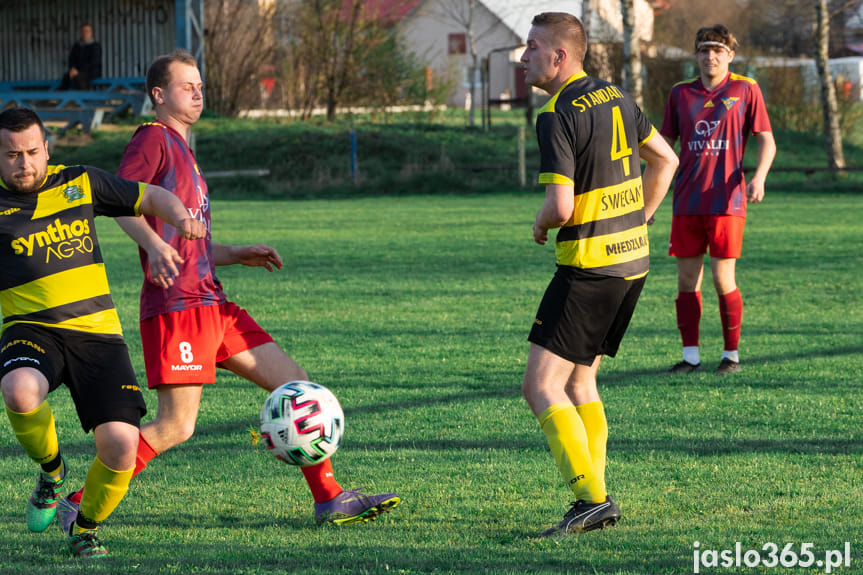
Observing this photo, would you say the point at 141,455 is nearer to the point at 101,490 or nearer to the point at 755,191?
the point at 101,490

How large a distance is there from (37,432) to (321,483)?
3.55 ft

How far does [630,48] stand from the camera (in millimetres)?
25438

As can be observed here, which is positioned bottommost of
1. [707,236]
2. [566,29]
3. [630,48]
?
[707,236]

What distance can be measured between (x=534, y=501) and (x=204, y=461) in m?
1.72

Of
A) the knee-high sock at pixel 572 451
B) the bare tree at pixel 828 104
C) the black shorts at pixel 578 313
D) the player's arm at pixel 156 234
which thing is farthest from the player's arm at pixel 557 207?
the bare tree at pixel 828 104

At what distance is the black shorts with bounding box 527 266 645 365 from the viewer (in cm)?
410

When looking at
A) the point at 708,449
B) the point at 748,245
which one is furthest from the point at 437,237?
the point at 708,449

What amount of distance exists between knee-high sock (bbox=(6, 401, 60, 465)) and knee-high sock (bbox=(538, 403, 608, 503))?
1.87 metres

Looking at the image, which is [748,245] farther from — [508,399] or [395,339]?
[508,399]

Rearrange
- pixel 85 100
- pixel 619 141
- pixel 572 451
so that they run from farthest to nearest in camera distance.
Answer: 1. pixel 85 100
2. pixel 619 141
3. pixel 572 451

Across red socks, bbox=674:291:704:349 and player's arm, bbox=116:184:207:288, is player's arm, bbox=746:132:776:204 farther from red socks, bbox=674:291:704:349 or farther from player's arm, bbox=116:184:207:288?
player's arm, bbox=116:184:207:288

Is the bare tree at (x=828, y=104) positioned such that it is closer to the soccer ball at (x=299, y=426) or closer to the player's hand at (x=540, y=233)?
the player's hand at (x=540, y=233)

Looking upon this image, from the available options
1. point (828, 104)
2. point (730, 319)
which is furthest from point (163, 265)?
point (828, 104)

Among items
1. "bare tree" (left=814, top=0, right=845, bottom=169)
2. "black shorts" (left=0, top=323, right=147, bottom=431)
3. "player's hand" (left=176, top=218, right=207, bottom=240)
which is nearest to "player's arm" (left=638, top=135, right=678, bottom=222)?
"player's hand" (left=176, top=218, right=207, bottom=240)
